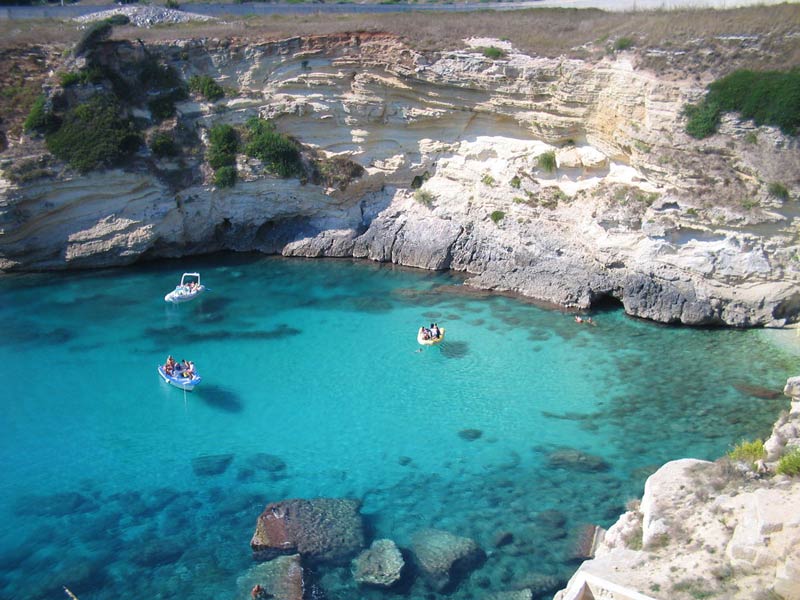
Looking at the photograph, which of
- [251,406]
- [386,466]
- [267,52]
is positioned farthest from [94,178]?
[386,466]

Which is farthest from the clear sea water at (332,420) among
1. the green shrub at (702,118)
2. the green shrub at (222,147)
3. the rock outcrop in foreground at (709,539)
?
the green shrub at (702,118)

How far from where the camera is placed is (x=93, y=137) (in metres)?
32.2

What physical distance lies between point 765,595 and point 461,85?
2455 centimetres

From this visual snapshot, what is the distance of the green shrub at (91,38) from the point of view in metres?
33.3

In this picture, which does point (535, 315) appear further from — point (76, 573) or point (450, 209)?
point (76, 573)

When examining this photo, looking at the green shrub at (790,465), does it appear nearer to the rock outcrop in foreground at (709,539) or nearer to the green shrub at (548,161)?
the rock outcrop in foreground at (709,539)

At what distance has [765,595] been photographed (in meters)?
10.5

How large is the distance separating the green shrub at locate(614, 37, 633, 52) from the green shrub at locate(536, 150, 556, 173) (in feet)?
15.2

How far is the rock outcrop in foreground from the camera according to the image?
36.1 ft

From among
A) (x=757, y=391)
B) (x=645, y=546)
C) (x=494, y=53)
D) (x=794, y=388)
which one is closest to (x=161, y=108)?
(x=494, y=53)

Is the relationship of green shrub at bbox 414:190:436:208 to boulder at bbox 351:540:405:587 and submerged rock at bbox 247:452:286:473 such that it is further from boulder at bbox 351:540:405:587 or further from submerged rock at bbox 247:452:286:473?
boulder at bbox 351:540:405:587

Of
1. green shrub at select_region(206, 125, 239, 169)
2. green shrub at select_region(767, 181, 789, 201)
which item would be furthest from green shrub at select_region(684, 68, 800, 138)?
green shrub at select_region(206, 125, 239, 169)

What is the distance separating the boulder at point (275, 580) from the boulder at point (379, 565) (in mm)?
1224

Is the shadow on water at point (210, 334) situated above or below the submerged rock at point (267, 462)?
below
